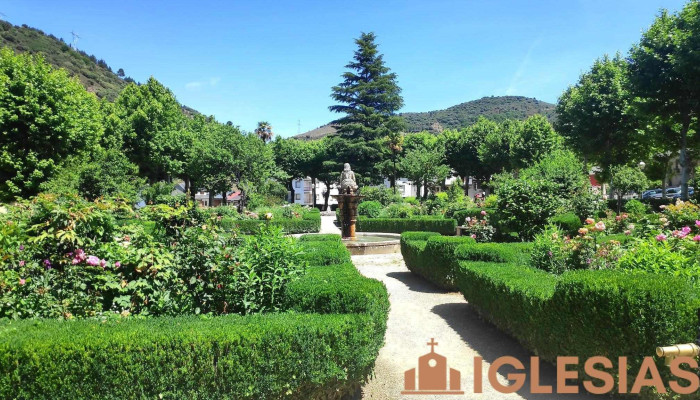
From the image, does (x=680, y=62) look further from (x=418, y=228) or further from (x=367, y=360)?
(x=367, y=360)

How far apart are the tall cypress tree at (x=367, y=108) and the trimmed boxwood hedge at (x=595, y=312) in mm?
34376

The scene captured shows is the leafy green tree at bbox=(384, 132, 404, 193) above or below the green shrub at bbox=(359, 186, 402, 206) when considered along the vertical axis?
above

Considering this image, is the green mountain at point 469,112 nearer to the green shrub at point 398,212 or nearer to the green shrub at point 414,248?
the green shrub at point 398,212

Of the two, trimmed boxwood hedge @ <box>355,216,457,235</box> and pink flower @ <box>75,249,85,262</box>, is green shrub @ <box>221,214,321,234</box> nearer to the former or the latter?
trimmed boxwood hedge @ <box>355,216,457,235</box>

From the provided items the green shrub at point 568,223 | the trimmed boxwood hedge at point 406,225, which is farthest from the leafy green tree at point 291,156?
the green shrub at point 568,223

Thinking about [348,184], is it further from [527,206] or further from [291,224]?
[527,206]

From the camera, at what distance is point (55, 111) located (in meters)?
20.4

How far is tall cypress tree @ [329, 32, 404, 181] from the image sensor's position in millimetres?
39719

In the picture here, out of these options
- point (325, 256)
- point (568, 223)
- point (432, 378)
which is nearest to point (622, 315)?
point (432, 378)

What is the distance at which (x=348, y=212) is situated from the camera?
52.1 feet

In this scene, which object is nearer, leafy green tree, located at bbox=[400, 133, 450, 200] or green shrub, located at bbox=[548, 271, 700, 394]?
green shrub, located at bbox=[548, 271, 700, 394]

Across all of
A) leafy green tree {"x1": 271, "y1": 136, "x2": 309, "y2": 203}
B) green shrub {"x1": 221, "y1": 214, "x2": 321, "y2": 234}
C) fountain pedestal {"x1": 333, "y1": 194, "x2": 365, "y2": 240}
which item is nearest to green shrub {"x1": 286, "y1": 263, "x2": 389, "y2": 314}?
fountain pedestal {"x1": 333, "y1": 194, "x2": 365, "y2": 240}

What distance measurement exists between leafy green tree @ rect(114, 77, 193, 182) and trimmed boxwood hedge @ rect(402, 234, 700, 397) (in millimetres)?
32394

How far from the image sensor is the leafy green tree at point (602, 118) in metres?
26.4
